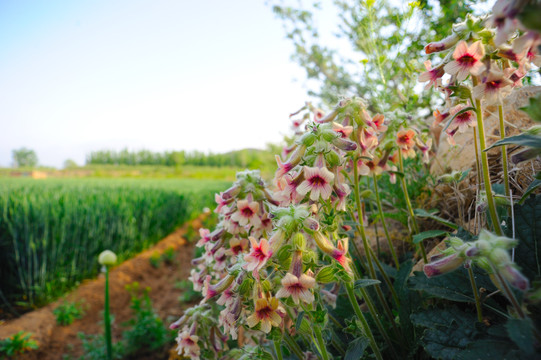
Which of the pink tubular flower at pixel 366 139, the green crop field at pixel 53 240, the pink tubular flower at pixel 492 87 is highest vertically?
the pink tubular flower at pixel 492 87

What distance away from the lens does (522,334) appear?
545mm

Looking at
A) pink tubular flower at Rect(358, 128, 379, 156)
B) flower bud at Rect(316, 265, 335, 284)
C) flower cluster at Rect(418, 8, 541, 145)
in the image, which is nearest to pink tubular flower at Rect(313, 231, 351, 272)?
flower bud at Rect(316, 265, 335, 284)

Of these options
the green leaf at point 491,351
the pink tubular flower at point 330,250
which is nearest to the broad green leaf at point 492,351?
the green leaf at point 491,351

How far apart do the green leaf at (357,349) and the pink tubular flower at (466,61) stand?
724 millimetres

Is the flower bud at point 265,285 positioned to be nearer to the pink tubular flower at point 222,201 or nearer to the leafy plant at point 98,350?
the pink tubular flower at point 222,201

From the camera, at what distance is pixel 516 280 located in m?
0.54

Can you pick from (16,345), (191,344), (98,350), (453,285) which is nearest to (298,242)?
(453,285)

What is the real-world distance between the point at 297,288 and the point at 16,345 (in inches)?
116

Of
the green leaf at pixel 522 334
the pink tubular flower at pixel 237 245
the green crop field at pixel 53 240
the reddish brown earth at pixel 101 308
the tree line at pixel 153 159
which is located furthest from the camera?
the tree line at pixel 153 159

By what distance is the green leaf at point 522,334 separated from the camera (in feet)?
1.72

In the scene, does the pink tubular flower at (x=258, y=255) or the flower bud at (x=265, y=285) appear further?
the flower bud at (x=265, y=285)

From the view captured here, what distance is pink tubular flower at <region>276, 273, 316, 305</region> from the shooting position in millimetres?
711

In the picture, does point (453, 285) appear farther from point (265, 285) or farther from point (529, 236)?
point (265, 285)

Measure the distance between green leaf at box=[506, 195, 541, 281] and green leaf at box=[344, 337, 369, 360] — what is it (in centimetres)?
43
